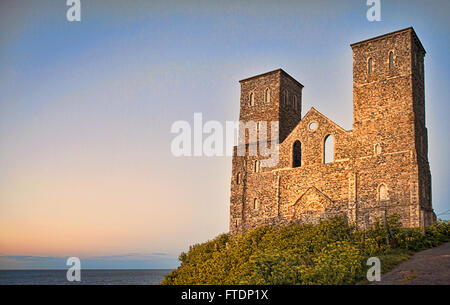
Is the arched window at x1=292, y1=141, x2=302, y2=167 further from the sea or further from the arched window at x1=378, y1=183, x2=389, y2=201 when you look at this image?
the sea

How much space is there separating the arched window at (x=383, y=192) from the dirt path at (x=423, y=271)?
6.71 metres

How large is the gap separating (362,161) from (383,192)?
7.68ft

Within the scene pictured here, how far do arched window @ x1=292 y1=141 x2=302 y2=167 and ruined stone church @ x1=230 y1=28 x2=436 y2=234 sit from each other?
7 cm

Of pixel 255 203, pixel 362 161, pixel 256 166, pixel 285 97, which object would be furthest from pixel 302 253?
pixel 285 97

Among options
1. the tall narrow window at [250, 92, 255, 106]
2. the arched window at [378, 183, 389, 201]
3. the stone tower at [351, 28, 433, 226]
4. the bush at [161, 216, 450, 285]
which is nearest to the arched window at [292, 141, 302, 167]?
the stone tower at [351, 28, 433, 226]

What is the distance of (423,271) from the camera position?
56.1 feet

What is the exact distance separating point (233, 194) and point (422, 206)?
13.3m

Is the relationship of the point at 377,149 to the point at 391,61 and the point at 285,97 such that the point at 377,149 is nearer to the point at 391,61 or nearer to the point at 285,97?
the point at 391,61

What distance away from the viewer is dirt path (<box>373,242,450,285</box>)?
15.7m

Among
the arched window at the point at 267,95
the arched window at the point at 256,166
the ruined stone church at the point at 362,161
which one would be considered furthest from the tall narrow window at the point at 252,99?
the arched window at the point at 256,166

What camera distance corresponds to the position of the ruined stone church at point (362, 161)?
2772 cm
